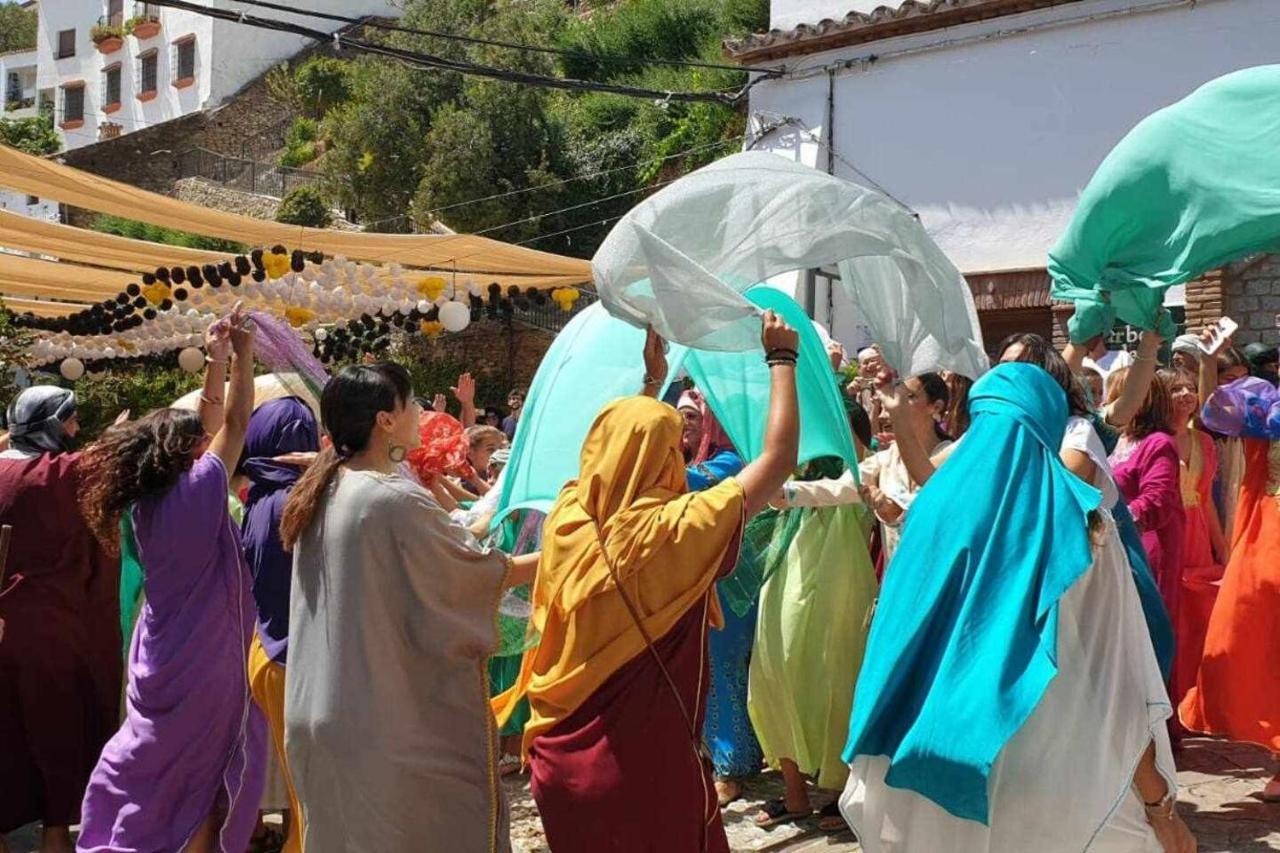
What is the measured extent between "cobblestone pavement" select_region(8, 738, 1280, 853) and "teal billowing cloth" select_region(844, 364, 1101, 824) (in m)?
1.61

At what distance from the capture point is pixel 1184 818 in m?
5.61

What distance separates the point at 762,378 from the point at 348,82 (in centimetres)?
3162

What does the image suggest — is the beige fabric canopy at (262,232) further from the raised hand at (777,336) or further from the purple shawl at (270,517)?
the raised hand at (777,336)

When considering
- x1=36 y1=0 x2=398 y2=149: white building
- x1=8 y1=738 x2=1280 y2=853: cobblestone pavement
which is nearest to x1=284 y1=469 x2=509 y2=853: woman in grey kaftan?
x1=8 y1=738 x2=1280 y2=853: cobblestone pavement

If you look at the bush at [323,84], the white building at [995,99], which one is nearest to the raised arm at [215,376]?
the white building at [995,99]

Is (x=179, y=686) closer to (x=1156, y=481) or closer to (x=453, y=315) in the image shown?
(x=1156, y=481)

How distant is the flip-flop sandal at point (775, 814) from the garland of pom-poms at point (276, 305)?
4804 millimetres

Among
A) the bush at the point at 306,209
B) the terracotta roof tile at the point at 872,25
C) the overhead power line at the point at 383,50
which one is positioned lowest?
the overhead power line at the point at 383,50

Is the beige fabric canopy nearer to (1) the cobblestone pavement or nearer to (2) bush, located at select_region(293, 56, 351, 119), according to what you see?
(1) the cobblestone pavement

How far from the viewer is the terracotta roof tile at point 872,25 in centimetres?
1315

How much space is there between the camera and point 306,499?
3.73 meters

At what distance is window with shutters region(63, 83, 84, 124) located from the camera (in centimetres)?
4575

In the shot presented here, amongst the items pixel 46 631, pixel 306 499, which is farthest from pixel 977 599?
pixel 46 631

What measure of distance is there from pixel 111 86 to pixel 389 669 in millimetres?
44793
